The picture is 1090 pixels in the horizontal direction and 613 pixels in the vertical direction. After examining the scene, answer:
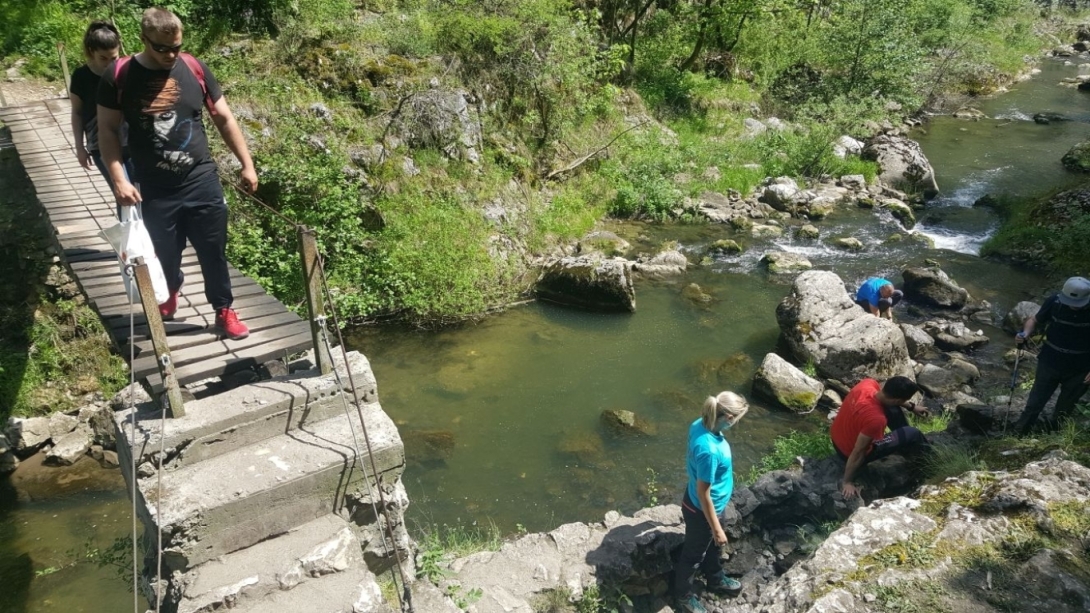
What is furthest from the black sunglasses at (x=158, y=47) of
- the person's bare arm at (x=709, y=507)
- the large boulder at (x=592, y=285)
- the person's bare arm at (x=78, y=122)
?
the large boulder at (x=592, y=285)

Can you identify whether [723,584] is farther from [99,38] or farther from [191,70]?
[99,38]

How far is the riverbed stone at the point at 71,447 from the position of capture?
827cm

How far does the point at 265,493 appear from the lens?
399 centimetres

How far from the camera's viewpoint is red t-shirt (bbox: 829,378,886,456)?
6121 mm

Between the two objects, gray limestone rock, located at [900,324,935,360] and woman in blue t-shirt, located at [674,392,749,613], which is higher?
woman in blue t-shirt, located at [674,392,749,613]

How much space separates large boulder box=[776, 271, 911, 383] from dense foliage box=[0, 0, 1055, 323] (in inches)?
191

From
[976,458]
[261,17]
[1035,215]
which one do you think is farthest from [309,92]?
[1035,215]

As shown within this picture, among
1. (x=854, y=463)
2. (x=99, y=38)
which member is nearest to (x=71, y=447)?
(x=99, y=38)

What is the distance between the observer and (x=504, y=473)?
8.14 metres

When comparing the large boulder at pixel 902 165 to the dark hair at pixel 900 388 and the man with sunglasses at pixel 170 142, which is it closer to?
the dark hair at pixel 900 388

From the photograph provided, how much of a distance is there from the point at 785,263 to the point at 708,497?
9.26 m

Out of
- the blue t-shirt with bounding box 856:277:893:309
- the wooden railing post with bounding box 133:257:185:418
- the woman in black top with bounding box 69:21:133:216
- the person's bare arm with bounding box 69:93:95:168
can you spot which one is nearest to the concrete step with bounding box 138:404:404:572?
the wooden railing post with bounding box 133:257:185:418

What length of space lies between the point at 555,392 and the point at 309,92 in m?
7.63

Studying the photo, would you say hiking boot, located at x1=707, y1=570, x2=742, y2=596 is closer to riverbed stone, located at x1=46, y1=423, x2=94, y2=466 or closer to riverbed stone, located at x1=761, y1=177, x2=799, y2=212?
riverbed stone, located at x1=46, y1=423, x2=94, y2=466
